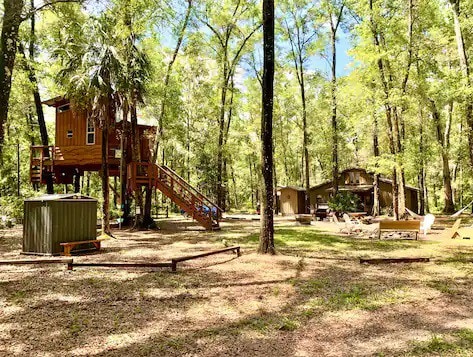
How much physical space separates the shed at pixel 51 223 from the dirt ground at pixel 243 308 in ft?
2.77

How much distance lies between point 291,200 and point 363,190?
824 cm

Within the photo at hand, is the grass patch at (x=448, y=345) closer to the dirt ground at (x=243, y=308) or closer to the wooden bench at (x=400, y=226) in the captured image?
the dirt ground at (x=243, y=308)

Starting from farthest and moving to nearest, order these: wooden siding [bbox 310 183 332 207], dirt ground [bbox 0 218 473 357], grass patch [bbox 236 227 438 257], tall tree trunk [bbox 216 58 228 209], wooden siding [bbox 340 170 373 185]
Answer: wooden siding [bbox 310 183 332 207]
wooden siding [bbox 340 170 373 185]
tall tree trunk [bbox 216 58 228 209]
grass patch [bbox 236 227 438 257]
dirt ground [bbox 0 218 473 357]

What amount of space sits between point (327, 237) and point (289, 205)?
2507cm

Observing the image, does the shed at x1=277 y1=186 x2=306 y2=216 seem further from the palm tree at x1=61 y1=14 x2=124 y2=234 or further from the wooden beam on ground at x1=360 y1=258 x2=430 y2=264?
the wooden beam on ground at x1=360 y1=258 x2=430 y2=264

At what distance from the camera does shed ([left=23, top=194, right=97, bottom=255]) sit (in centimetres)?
1130

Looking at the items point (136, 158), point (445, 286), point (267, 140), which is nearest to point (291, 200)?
point (136, 158)

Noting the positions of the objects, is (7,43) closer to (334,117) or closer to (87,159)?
(87,159)

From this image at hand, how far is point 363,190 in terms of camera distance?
119ft

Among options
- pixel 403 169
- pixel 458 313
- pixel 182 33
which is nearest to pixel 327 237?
pixel 403 169

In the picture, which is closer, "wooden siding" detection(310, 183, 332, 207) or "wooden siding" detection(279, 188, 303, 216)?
"wooden siding" detection(310, 183, 332, 207)

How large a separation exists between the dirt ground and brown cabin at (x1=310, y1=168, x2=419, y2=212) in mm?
25887

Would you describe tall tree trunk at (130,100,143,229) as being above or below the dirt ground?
above

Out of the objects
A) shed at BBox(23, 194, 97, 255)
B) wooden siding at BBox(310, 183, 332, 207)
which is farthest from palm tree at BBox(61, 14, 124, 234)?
wooden siding at BBox(310, 183, 332, 207)
